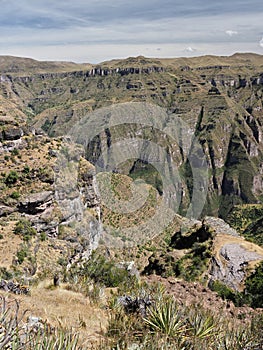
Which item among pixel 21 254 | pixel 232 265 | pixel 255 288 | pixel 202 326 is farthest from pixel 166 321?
pixel 232 265

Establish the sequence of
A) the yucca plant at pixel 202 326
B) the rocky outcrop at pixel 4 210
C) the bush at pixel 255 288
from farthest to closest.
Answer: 1. the rocky outcrop at pixel 4 210
2. the bush at pixel 255 288
3. the yucca plant at pixel 202 326

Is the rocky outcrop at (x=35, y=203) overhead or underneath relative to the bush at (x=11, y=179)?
underneath

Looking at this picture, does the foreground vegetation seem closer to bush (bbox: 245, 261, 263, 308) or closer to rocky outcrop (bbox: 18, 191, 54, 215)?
bush (bbox: 245, 261, 263, 308)

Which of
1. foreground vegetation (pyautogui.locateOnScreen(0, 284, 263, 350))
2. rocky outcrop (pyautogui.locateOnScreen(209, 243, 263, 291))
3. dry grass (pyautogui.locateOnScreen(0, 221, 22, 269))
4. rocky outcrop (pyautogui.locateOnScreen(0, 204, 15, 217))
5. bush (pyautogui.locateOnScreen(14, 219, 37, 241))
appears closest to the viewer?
foreground vegetation (pyautogui.locateOnScreen(0, 284, 263, 350))

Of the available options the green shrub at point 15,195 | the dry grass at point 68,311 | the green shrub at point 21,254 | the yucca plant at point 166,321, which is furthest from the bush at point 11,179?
the yucca plant at point 166,321

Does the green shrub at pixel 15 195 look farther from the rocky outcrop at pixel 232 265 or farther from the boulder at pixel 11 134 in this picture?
the rocky outcrop at pixel 232 265

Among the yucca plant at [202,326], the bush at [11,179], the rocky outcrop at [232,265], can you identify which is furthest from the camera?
the bush at [11,179]

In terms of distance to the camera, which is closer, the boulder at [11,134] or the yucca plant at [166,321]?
the yucca plant at [166,321]

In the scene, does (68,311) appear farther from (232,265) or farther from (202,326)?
(232,265)

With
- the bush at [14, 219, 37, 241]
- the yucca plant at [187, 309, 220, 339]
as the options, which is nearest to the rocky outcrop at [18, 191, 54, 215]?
the bush at [14, 219, 37, 241]

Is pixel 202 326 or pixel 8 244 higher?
pixel 202 326
